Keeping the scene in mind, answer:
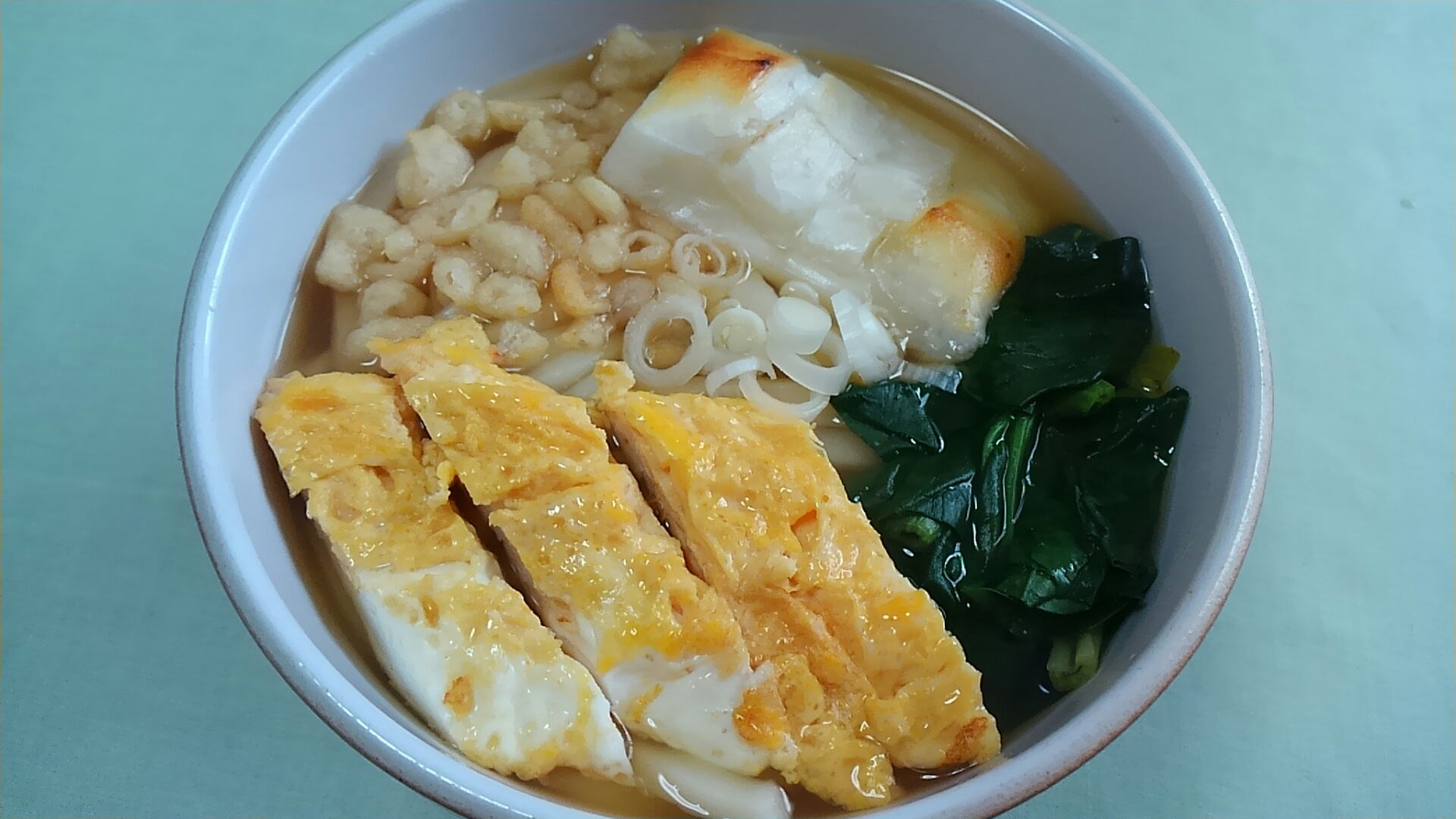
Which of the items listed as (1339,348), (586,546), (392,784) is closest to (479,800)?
(586,546)

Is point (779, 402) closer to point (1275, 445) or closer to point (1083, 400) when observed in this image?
point (1083, 400)

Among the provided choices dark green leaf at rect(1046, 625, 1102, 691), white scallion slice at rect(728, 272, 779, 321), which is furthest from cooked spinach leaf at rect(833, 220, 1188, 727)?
white scallion slice at rect(728, 272, 779, 321)

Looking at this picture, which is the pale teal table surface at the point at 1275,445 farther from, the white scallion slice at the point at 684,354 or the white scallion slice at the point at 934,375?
the white scallion slice at the point at 684,354

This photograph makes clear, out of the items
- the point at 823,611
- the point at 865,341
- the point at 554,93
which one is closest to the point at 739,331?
the point at 865,341

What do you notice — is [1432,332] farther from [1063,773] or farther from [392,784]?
[392,784]

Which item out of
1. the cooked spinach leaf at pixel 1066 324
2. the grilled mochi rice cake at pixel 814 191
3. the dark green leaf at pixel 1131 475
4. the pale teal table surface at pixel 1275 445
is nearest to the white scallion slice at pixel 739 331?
the grilled mochi rice cake at pixel 814 191
